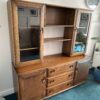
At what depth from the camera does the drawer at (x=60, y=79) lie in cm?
191

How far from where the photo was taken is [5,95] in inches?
80.8

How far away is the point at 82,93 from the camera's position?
7.23ft

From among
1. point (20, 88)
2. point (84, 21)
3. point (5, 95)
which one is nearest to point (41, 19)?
point (84, 21)

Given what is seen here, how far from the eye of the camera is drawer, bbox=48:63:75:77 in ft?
6.03

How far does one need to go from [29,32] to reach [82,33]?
4.00 feet

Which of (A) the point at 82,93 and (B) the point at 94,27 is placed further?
(B) the point at 94,27

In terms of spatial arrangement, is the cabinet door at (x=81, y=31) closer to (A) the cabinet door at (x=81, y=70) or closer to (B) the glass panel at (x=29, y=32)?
(A) the cabinet door at (x=81, y=70)

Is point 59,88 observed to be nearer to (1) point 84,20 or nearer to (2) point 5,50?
(2) point 5,50

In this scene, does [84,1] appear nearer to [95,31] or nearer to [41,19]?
[95,31]


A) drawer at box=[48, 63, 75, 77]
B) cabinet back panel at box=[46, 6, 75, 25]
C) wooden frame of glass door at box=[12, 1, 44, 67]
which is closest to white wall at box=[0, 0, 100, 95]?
cabinet back panel at box=[46, 6, 75, 25]

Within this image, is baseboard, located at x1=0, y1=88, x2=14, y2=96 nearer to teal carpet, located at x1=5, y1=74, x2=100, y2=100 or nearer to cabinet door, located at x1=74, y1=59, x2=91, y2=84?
teal carpet, located at x1=5, y1=74, x2=100, y2=100

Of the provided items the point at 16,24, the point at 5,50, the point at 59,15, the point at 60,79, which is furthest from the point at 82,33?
the point at 5,50

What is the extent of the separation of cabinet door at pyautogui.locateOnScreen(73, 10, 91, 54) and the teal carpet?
0.84 m

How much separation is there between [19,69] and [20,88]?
30cm
